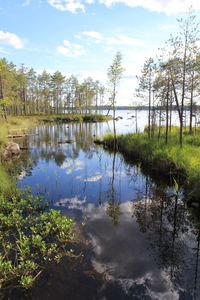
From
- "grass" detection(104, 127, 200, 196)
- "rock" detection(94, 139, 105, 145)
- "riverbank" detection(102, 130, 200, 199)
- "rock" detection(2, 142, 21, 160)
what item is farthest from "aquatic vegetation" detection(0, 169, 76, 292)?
"rock" detection(94, 139, 105, 145)

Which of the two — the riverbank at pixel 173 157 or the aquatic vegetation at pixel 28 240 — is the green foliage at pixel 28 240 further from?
the riverbank at pixel 173 157

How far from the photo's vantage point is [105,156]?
2547cm

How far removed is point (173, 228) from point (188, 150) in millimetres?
8804

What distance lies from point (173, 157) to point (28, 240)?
12.1 m

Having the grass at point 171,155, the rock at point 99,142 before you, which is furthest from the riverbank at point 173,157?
the rock at point 99,142

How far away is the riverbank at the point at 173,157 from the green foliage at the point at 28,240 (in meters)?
7.03

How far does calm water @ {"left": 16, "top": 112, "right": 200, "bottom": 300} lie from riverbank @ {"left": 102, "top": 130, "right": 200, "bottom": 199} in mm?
1071

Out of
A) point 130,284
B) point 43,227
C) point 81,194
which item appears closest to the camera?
point 130,284

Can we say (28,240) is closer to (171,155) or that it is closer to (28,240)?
(28,240)

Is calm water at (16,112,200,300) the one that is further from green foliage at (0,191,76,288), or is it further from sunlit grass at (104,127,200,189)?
sunlit grass at (104,127,200,189)

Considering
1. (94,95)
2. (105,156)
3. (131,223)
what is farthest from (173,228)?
(94,95)

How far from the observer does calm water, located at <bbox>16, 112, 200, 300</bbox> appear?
651cm

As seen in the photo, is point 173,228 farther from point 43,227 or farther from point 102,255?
point 43,227

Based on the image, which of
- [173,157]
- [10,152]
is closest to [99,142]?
[10,152]
